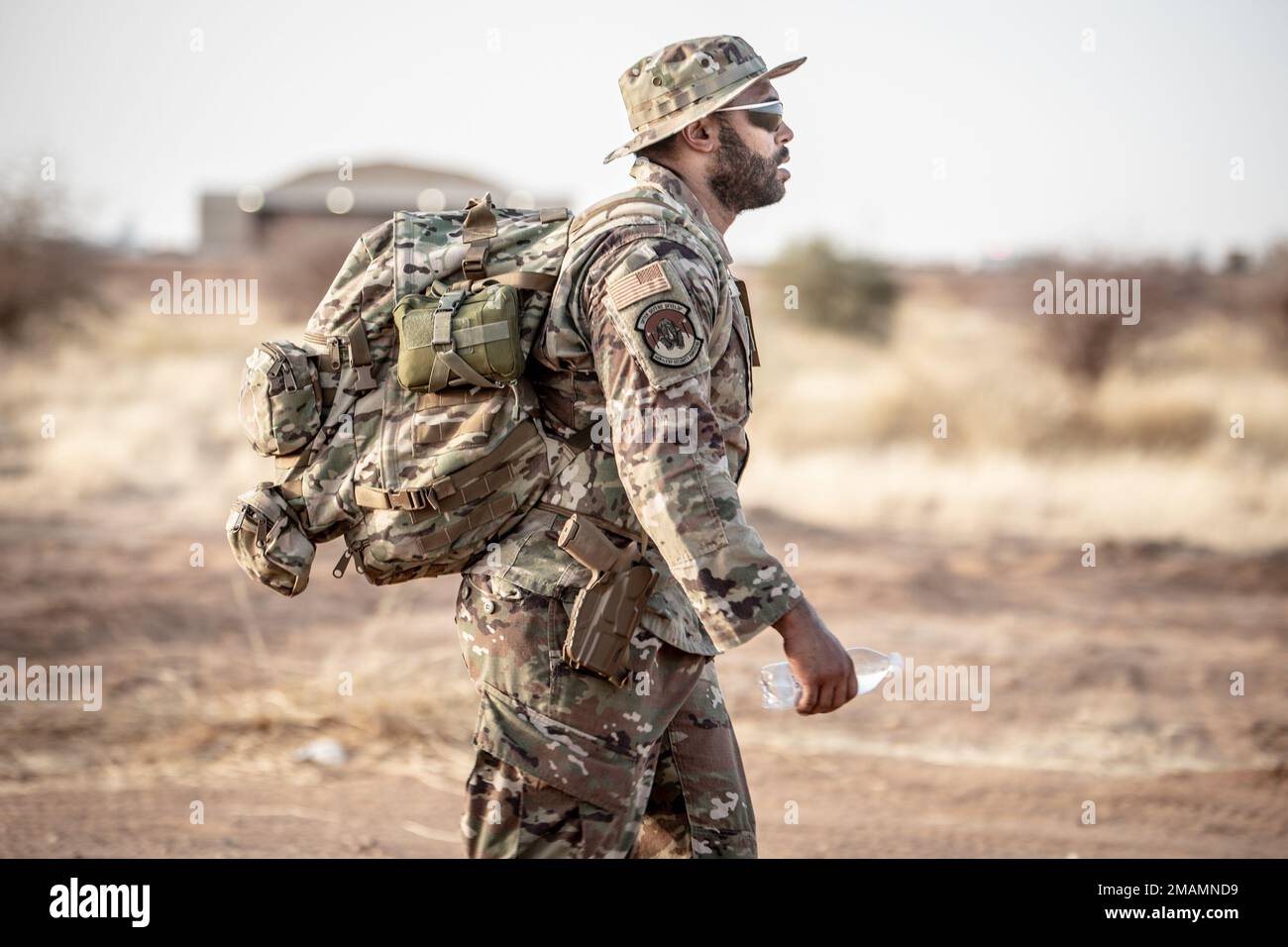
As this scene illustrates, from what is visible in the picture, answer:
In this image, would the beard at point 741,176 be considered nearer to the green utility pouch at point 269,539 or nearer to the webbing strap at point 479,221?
the webbing strap at point 479,221

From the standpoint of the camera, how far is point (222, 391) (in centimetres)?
1493

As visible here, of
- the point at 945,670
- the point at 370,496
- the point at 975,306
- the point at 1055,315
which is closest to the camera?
the point at 370,496

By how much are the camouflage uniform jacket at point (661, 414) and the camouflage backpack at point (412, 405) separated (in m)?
0.06

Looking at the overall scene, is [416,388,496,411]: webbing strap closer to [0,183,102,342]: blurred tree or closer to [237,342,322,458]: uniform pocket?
[237,342,322,458]: uniform pocket

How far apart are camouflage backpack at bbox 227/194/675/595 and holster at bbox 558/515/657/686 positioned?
0.15 meters

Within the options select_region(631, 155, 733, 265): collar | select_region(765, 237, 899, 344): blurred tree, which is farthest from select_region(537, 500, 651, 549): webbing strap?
select_region(765, 237, 899, 344): blurred tree

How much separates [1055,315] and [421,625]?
11162 mm

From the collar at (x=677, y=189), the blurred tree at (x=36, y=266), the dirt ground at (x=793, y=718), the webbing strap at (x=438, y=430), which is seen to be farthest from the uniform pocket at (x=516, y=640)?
the blurred tree at (x=36, y=266)

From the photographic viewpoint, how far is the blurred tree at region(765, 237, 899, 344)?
2339cm

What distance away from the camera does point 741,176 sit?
260 cm

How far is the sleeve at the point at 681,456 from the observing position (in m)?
2.21
